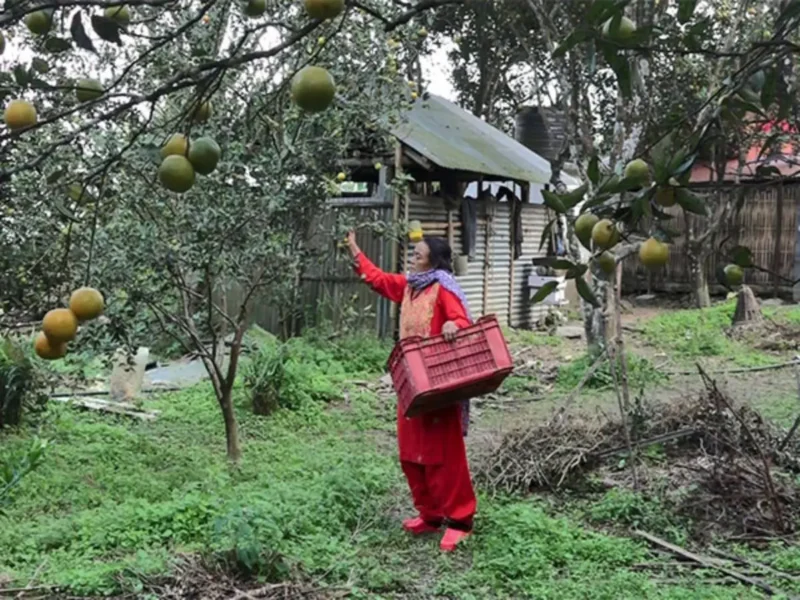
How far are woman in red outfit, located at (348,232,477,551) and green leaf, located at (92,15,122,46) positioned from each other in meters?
2.91

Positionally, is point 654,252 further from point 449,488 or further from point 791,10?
point 449,488

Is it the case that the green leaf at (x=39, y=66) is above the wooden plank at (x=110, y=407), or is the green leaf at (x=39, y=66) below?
above

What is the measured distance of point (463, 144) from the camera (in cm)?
1170

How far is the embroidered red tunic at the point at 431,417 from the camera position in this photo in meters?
4.49

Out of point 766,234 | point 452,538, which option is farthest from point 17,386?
point 766,234

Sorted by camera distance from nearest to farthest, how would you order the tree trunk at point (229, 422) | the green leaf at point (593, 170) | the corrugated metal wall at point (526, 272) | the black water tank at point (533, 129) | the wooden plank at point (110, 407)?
the green leaf at point (593, 170) → the tree trunk at point (229, 422) → the wooden plank at point (110, 407) → the black water tank at point (533, 129) → the corrugated metal wall at point (526, 272)

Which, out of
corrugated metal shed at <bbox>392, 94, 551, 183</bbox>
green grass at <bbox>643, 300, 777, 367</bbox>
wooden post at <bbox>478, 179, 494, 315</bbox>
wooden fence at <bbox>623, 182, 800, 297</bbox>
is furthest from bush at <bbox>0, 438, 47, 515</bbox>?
wooden fence at <bbox>623, 182, 800, 297</bbox>

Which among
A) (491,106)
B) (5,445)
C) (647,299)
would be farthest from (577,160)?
(491,106)

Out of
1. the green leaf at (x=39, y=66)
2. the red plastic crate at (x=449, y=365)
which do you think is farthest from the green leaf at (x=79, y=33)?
the red plastic crate at (x=449, y=365)

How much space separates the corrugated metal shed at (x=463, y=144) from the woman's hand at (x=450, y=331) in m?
5.10

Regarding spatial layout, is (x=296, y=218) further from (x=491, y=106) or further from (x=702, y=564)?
(x=491, y=106)

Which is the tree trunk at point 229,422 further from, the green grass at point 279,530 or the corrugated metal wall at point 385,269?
the corrugated metal wall at point 385,269

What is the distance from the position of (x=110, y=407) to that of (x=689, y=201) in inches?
271

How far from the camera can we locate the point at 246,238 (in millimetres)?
5512
